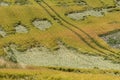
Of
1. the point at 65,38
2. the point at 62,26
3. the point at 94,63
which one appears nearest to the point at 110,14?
the point at 62,26

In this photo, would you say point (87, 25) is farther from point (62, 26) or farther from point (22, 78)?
point (22, 78)

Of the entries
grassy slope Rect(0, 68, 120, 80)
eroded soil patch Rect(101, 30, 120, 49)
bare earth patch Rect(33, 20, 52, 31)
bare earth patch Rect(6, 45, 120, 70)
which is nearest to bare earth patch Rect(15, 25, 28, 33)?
bare earth patch Rect(33, 20, 52, 31)

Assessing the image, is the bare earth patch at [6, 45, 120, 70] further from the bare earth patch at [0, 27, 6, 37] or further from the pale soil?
the pale soil

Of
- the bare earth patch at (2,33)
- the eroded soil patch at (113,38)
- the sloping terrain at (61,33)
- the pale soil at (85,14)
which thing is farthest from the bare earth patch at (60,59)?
the pale soil at (85,14)

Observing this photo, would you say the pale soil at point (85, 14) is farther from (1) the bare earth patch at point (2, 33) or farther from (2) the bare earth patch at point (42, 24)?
(1) the bare earth patch at point (2, 33)

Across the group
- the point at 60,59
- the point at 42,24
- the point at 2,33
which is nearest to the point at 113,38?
the point at 42,24

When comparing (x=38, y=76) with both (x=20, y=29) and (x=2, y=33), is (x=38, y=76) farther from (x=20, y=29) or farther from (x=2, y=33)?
(x=20, y=29)
